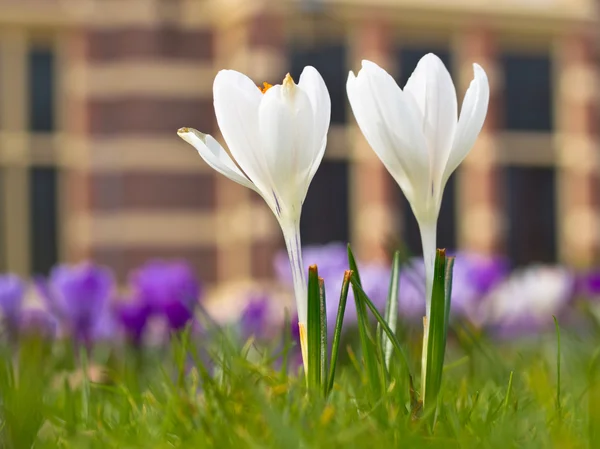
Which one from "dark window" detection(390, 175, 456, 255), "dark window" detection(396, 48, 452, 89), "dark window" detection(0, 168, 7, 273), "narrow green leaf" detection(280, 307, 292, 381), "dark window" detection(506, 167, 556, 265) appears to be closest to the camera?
"narrow green leaf" detection(280, 307, 292, 381)

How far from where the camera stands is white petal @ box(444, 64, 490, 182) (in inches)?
15.2

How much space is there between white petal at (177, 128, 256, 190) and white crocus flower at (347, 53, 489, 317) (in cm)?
6

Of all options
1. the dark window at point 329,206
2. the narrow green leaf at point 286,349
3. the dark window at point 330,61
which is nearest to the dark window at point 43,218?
the dark window at point 329,206

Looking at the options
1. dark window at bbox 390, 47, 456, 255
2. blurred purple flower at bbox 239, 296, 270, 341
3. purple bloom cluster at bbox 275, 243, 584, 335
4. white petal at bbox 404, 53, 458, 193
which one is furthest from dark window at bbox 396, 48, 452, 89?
white petal at bbox 404, 53, 458, 193

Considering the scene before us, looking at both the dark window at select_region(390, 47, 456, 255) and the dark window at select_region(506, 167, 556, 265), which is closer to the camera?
the dark window at select_region(390, 47, 456, 255)

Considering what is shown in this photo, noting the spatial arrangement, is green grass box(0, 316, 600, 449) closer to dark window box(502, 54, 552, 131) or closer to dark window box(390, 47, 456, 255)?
dark window box(390, 47, 456, 255)

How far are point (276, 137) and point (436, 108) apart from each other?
7cm

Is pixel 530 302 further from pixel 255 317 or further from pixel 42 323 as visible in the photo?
pixel 42 323

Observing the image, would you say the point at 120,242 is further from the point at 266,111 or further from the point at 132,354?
the point at 266,111

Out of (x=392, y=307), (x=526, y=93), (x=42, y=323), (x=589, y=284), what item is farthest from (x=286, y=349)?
(x=526, y=93)

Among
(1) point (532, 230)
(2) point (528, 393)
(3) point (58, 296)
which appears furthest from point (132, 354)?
(1) point (532, 230)

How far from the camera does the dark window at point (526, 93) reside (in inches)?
214

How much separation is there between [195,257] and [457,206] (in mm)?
1521

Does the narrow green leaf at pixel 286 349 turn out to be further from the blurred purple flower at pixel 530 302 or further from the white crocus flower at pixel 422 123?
the blurred purple flower at pixel 530 302
